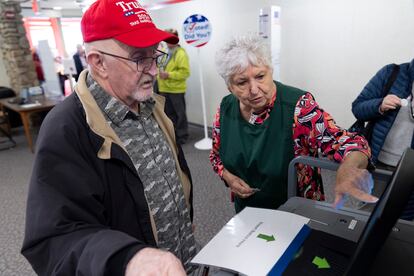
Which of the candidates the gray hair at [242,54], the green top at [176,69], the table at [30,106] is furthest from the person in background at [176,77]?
the gray hair at [242,54]

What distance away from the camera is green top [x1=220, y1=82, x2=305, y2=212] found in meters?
1.18

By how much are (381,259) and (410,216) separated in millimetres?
873

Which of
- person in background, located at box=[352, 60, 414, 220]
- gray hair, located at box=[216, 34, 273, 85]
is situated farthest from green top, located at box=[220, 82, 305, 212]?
person in background, located at box=[352, 60, 414, 220]

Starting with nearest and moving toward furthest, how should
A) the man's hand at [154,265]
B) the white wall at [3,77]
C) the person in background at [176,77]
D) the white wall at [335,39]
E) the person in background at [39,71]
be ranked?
1. the man's hand at [154,265]
2. the white wall at [335,39]
3. the person in background at [176,77]
4. the person in background at [39,71]
5. the white wall at [3,77]

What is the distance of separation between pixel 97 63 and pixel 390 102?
1.33 meters

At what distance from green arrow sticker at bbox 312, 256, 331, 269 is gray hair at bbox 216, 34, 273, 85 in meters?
0.75

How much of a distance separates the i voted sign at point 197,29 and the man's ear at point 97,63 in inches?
127

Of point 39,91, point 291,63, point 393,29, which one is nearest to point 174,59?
point 291,63

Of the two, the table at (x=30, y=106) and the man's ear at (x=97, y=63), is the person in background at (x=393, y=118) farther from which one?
the table at (x=30, y=106)

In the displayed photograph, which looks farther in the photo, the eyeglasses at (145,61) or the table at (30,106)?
the table at (30,106)

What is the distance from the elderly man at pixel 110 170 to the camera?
0.62m

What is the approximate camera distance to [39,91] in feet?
18.0

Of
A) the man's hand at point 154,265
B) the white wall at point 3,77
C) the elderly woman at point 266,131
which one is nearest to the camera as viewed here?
the man's hand at point 154,265

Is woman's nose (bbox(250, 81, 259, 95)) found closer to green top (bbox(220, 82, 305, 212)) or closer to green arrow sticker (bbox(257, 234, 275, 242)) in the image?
green top (bbox(220, 82, 305, 212))
